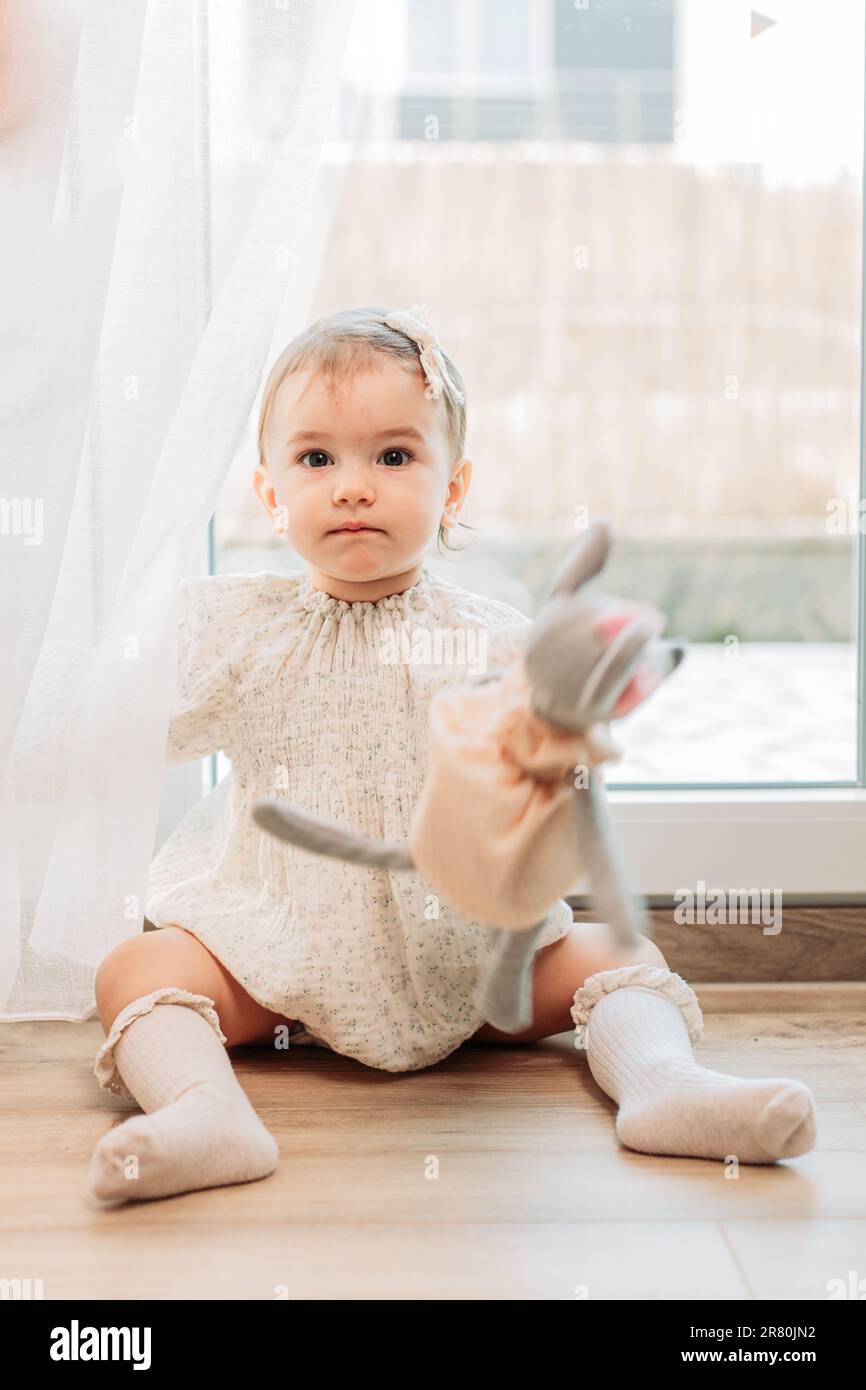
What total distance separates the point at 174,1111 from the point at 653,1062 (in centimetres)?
34

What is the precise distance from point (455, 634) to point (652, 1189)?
45cm

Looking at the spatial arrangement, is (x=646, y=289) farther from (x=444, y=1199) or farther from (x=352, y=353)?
(x=444, y=1199)

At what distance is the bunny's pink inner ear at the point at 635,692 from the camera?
76 centimetres

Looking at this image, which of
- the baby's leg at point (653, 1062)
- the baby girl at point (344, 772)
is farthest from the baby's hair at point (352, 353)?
the baby's leg at point (653, 1062)

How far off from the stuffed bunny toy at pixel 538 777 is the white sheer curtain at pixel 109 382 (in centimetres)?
33

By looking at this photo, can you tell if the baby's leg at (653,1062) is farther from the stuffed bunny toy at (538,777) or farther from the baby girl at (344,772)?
the stuffed bunny toy at (538,777)

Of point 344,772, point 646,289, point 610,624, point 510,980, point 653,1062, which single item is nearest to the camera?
point 610,624

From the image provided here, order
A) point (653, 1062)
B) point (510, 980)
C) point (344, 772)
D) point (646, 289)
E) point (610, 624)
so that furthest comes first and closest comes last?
point (646, 289) < point (344, 772) < point (653, 1062) < point (510, 980) < point (610, 624)

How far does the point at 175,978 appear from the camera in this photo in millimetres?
1070

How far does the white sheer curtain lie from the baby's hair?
2cm

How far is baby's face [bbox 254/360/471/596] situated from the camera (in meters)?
1.07

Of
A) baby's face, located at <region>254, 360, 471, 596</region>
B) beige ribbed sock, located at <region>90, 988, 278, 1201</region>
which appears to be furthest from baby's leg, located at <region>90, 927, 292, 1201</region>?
baby's face, located at <region>254, 360, 471, 596</region>

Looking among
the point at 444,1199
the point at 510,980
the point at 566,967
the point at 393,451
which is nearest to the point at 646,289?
the point at 393,451

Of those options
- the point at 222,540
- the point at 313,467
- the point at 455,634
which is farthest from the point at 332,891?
the point at 222,540
